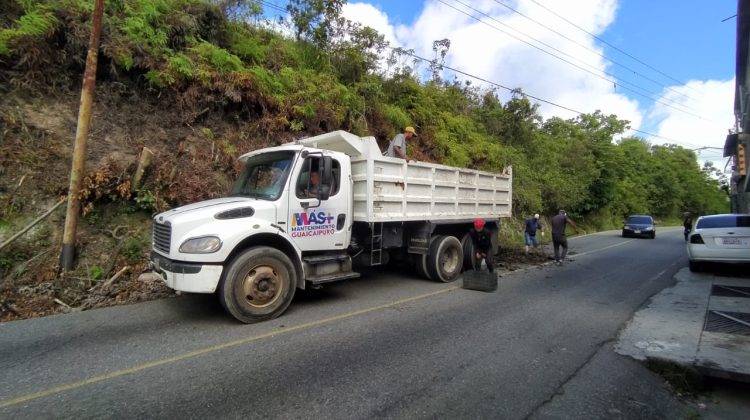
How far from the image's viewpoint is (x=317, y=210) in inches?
236

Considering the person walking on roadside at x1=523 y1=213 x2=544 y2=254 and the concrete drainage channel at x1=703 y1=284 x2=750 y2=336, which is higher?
the person walking on roadside at x1=523 y1=213 x2=544 y2=254

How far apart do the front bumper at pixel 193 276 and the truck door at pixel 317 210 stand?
1.23 meters

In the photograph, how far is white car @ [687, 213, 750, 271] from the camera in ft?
31.1

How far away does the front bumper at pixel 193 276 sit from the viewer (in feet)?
15.9

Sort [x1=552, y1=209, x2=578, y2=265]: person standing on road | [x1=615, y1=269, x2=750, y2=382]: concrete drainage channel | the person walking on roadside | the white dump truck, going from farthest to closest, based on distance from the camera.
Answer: the person walking on roadside, [x1=552, y1=209, x2=578, y2=265]: person standing on road, the white dump truck, [x1=615, y1=269, x2=750, y2=382]: concrete drainage channel

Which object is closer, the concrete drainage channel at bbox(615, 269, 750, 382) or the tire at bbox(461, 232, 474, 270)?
the concrete drainage channel at bbox(615, 269, 750, 382)

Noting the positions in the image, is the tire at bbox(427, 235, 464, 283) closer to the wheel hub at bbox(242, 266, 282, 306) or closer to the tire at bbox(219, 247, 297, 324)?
the tire at bbox(219, 247, 297, 324)

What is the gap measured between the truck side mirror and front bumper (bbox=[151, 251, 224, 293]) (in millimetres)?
1786

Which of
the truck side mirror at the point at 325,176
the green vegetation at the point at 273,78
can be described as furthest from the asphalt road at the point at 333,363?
the green vegetation at the point at 273,78

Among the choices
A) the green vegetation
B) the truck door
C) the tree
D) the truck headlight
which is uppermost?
the tree

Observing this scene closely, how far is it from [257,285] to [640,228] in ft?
83.8

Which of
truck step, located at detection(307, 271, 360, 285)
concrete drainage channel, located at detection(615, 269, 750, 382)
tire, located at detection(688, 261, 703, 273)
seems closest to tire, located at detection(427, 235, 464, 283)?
truck step, located at detection(307, 271, 360, 285)

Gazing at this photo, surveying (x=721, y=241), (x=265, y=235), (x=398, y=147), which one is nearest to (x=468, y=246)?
(x=398, y=147)

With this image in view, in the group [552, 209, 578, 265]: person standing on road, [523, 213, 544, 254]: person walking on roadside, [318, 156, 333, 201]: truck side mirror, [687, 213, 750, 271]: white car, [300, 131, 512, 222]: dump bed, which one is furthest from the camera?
[523, 213, 544, 254]: person walking on roadside
